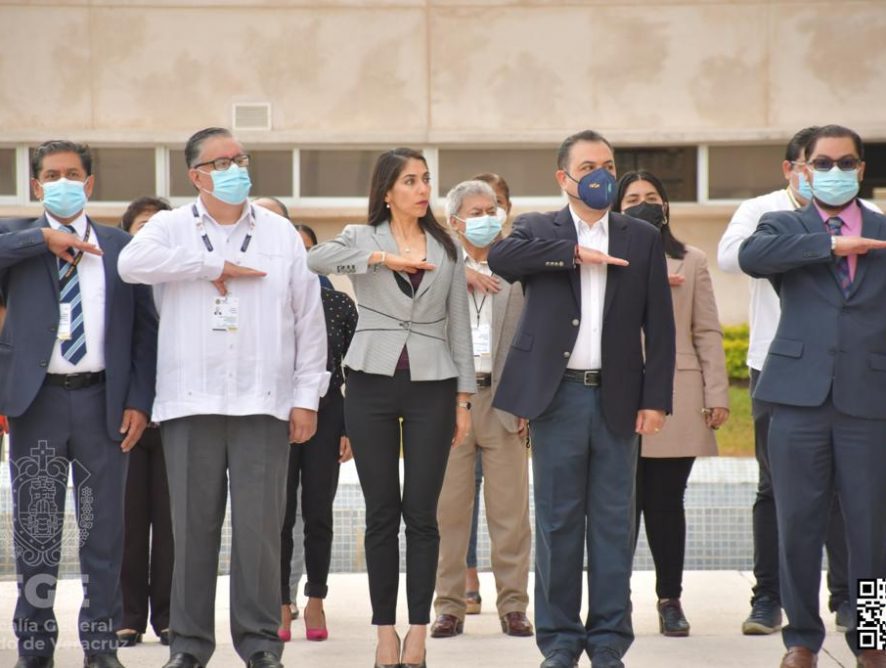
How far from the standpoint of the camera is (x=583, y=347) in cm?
537

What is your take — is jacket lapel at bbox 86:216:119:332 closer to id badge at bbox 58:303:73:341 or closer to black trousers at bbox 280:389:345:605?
id badge at bbox 58:303:73:341

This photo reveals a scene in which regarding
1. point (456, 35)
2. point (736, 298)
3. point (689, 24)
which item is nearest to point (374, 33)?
point (456, 35)

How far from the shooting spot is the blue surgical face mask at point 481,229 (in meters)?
6.27

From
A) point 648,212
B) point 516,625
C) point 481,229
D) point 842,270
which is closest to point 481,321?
point 481,229

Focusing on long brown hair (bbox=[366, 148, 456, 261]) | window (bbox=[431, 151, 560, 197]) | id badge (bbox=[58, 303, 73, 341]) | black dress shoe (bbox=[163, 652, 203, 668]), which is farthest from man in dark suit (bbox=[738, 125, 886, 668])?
window (bbox=[431, 151, 560, 197])

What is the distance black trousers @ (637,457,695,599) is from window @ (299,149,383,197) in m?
7.57

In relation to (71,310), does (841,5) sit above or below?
above

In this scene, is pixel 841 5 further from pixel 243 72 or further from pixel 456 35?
pixel 243 72

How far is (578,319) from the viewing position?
535cm

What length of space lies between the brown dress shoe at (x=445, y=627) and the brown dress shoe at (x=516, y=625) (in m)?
0.22

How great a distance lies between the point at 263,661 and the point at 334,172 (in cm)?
876

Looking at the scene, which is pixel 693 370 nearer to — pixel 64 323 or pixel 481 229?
pixel 481 229

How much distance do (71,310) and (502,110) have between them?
8.40m

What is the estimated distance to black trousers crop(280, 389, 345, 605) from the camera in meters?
6.26
